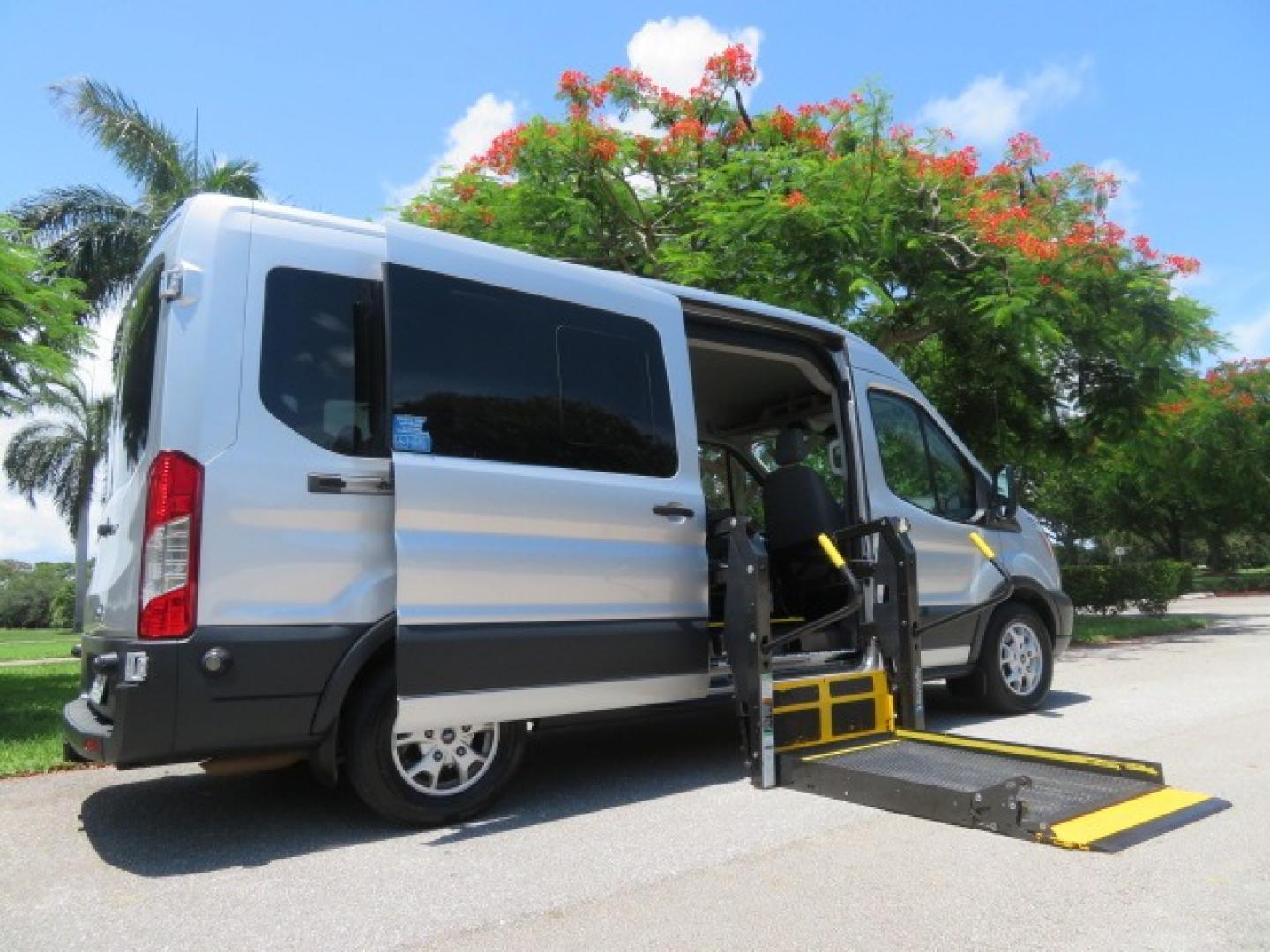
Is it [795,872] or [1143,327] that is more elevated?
[1143,327]

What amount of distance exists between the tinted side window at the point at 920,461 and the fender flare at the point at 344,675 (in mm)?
3590

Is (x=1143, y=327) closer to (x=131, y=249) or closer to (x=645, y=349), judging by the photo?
(x=645, y=349)

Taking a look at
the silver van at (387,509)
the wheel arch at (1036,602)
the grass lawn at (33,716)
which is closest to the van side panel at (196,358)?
the silver van at (387,509)

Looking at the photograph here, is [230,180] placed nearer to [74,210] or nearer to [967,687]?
[74,210]

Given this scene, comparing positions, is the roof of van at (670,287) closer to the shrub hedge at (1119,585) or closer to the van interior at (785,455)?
the van interior at (785,455)

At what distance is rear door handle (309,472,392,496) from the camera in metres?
4.02

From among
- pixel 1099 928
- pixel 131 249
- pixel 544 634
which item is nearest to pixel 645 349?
pixel 544 634

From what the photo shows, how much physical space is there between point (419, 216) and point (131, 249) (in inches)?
471

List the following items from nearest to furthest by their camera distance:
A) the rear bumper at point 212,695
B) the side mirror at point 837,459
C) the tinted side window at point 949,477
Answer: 1. the rear bumper at point 212,695
2. the side mirror at point 837,459
3. the tinted side window at point 949,477

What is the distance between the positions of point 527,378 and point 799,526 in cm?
262

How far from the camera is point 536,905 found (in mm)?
3367

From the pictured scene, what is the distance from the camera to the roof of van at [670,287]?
163 inches

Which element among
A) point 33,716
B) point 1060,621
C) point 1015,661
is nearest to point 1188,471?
point 1060,621

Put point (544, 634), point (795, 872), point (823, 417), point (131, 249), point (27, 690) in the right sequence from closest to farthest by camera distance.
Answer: point (795, 872)
point (544, 634)
point (823, 417)
point (27, 690)
point (131, 249)
